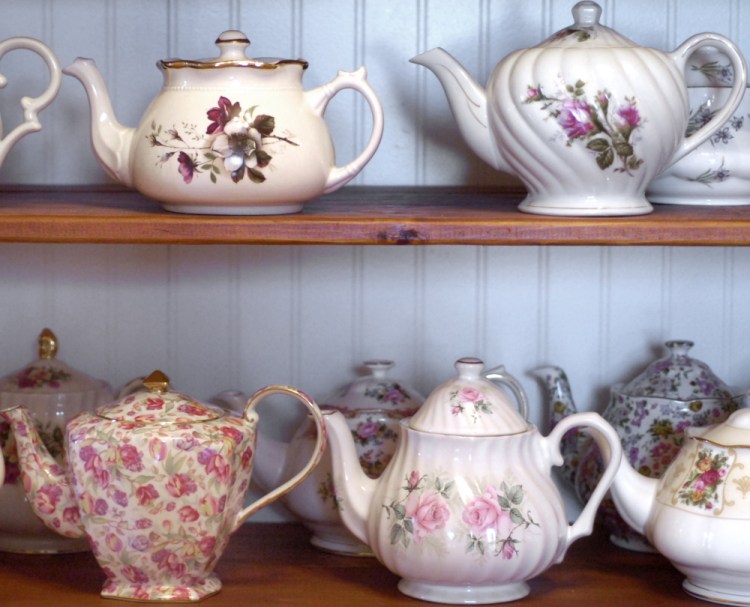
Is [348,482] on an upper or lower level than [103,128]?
lower

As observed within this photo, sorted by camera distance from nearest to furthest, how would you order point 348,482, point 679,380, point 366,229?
1. point 366,229
2. point 348,482
3. point 679,380

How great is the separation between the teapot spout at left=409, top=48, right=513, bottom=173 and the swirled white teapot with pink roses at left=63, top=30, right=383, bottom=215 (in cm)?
6

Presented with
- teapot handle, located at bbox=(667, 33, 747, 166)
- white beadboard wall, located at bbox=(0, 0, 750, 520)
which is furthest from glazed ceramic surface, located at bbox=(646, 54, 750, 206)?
white beadboard wall, located at bbox=(0, 0, 750, 520)

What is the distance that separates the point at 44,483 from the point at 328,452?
0.79ft

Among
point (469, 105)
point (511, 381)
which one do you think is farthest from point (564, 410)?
point (469, 105)

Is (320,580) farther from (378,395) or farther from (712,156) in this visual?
(712,156)

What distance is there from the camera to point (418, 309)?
1.21m

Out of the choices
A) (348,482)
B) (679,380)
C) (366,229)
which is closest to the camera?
(366,229)

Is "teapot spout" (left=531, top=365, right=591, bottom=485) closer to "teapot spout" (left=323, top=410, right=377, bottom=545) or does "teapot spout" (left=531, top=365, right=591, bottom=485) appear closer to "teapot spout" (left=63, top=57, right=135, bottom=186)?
"teapot spout" (left=323, top=410, right=377, bottom=545)

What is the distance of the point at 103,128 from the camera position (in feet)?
3.22

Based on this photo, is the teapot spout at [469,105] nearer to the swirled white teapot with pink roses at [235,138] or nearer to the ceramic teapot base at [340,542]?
the swirled white teapot with pink roses at [235,138]

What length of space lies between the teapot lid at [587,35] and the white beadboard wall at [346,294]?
8.8 inches

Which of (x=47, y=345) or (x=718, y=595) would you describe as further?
(x=47, y=345)

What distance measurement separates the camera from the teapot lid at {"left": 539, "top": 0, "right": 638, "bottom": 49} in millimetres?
964
